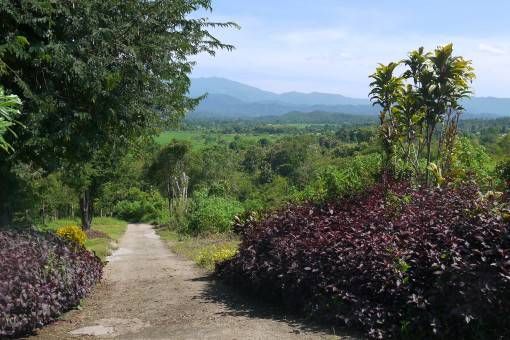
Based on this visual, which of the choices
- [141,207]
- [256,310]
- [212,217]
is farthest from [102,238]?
[141,207]

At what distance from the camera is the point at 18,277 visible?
648cm

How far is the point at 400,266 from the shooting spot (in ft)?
19.4

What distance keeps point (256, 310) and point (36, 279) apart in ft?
9.30

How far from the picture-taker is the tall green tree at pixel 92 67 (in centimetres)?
890

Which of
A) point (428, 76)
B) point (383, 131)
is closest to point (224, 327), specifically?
point (383, 131)

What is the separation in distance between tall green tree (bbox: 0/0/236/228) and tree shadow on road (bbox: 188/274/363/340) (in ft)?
11.5

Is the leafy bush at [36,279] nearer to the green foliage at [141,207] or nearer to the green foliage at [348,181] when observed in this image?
the green foliage at [348,181]

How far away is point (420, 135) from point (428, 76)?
7.55 ft

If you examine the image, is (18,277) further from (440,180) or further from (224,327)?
(440,180)

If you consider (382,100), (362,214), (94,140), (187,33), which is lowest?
(362,214)

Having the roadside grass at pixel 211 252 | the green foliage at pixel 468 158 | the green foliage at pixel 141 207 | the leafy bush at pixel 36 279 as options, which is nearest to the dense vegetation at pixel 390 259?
the roadside grass at pixel 211 252

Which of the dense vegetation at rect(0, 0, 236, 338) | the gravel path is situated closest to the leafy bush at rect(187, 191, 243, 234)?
the dense vegetation at rect(0, 0, 236, 338)

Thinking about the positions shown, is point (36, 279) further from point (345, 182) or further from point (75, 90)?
point (345, 182)

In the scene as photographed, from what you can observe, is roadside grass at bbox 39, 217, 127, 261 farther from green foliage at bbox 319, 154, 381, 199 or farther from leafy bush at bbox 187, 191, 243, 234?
green foliage at bbox 319, 154, 381, 199
